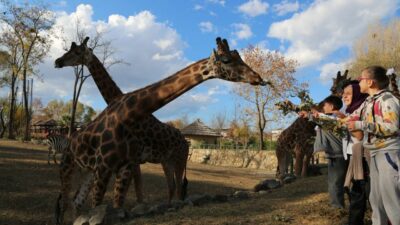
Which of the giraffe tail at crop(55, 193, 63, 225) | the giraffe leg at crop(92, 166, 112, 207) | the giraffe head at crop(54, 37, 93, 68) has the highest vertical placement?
the giraffe head at crop(54, 37, 93, 68)

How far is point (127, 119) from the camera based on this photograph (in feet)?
20.7

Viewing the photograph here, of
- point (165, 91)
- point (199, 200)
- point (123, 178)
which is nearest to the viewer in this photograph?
point (165, 91)

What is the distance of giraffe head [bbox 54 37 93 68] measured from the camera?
8719 millimetres

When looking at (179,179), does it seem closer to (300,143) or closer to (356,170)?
(300,143)

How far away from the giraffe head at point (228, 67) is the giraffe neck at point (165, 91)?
0.41 ft

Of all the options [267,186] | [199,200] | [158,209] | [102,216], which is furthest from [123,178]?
[267,186]

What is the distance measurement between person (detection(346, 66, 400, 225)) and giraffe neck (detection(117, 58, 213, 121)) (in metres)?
Result: 2.51

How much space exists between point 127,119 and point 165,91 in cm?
73

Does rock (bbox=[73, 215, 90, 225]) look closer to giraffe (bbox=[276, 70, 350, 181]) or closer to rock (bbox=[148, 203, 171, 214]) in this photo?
rock (bbox=[148, 203, 171, 214])

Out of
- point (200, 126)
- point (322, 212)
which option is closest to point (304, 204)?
point (322, 212)

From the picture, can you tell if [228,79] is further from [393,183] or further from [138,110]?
[393,183]

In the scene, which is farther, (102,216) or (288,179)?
(288,179)

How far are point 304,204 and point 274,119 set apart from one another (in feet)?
112

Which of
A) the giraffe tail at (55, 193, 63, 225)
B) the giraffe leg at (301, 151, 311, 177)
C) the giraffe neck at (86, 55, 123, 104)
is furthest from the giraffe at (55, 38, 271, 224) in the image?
the giraffe leg at (301, 151, 311, 177)
